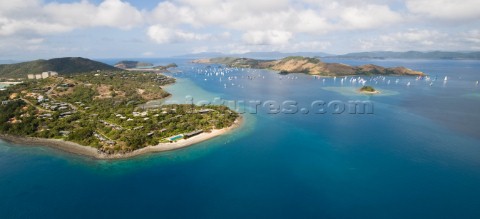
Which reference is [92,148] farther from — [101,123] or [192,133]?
[192,133]

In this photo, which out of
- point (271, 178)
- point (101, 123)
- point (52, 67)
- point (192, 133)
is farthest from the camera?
point (52, 67)

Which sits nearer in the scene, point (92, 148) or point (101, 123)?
point (92, 148)

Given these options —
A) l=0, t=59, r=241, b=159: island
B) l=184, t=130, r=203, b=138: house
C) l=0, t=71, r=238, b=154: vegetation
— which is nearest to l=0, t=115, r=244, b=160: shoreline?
l=0, t=59, r=241, b=159: island

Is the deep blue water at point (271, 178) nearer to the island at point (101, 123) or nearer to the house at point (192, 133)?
the island at point (101, 123)

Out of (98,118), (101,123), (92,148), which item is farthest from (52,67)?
(92,148)

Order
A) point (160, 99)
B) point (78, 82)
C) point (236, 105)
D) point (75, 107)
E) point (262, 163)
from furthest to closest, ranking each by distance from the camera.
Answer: point (78, 82) < point (160, 99) < point (236, 105) < point (75, 107) < point (262, 163)

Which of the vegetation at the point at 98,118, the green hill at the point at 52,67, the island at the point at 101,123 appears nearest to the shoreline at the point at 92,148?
the island at the point at 101,123

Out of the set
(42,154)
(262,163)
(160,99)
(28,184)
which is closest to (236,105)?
(160,99)

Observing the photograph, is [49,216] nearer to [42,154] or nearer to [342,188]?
[42,154]
